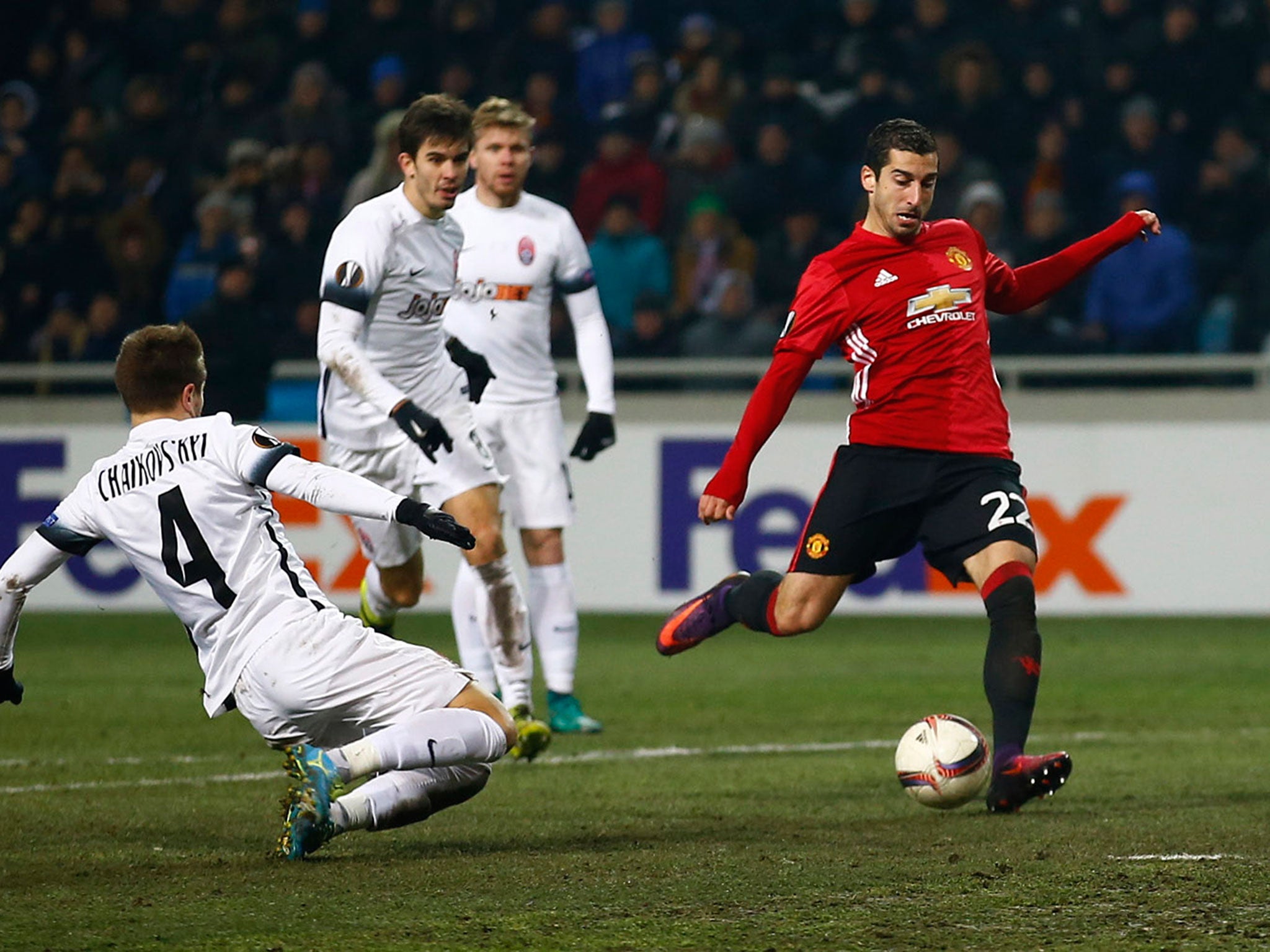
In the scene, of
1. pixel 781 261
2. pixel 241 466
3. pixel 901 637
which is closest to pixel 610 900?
pixel 241 466

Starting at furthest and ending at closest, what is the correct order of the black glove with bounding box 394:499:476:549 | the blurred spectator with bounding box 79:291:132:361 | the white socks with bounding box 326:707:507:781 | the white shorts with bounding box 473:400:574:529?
the blurred spectator with bounding box 79:291:132:361 → the white shorts with bounding box 473:400:574:529 → the white socks with bounding box 326:707:507:781 → the black glove with bounding box 394:499:476:549

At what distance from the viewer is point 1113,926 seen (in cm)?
438

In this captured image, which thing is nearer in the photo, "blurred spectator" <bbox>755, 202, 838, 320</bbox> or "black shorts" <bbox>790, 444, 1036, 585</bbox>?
"black shorts" <bbox>790, 444, 1036, 585</bbox>

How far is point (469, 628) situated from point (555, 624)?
362 millimetres

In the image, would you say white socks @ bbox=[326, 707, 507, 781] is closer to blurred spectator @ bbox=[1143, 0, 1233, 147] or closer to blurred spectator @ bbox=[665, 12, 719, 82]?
blurred spectator @ bbox=[1143, 0, 1233, 147]

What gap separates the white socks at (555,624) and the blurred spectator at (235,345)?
16.6 ft

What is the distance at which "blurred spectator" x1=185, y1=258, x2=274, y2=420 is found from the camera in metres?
13.5

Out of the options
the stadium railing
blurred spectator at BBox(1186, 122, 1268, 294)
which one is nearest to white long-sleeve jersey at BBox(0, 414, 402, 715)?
the stadium railing

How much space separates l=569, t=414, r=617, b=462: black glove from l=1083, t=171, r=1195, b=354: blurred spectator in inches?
241

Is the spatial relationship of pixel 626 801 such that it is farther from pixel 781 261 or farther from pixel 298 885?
pixel 781 261

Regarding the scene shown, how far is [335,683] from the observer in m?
5.33

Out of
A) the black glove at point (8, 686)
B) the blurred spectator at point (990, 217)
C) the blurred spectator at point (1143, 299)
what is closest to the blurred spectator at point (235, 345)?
the blurred spectator at point (990, 217)

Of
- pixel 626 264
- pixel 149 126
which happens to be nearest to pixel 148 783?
pixel 626 264

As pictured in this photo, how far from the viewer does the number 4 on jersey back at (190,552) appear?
5273mm
